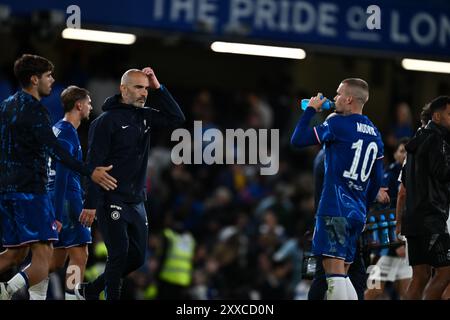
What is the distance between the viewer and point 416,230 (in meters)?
9.57

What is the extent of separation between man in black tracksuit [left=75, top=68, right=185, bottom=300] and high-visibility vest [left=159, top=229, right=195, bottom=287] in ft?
21.4

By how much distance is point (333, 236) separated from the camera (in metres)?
9.04

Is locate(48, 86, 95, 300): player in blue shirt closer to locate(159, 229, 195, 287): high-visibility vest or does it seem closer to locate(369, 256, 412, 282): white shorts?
locate(369, 256, 412, 282): white shorts

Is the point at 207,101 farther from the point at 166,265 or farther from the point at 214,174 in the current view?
the point at 166,265

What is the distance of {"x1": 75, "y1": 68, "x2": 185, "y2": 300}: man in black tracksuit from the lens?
9.28 metres

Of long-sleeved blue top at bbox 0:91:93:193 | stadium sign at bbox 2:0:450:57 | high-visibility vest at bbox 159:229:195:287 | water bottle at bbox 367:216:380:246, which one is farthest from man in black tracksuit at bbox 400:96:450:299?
high-visibility vest at bbox 159:229:195:287

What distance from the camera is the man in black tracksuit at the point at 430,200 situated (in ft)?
31.3

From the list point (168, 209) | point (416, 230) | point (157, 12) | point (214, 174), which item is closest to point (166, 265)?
point (168, 209)

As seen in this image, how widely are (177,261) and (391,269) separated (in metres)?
5.21

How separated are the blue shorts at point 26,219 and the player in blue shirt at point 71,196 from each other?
0.89 metres

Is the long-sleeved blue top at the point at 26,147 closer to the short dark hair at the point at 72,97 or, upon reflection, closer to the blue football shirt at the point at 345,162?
the short dark hair at the point at 72,97

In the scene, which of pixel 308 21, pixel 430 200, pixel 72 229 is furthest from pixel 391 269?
pixel 308 21

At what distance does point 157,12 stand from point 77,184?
142 inches

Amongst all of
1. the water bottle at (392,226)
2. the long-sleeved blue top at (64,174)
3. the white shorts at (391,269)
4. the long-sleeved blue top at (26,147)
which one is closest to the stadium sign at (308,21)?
the white shorts at (391,269)
